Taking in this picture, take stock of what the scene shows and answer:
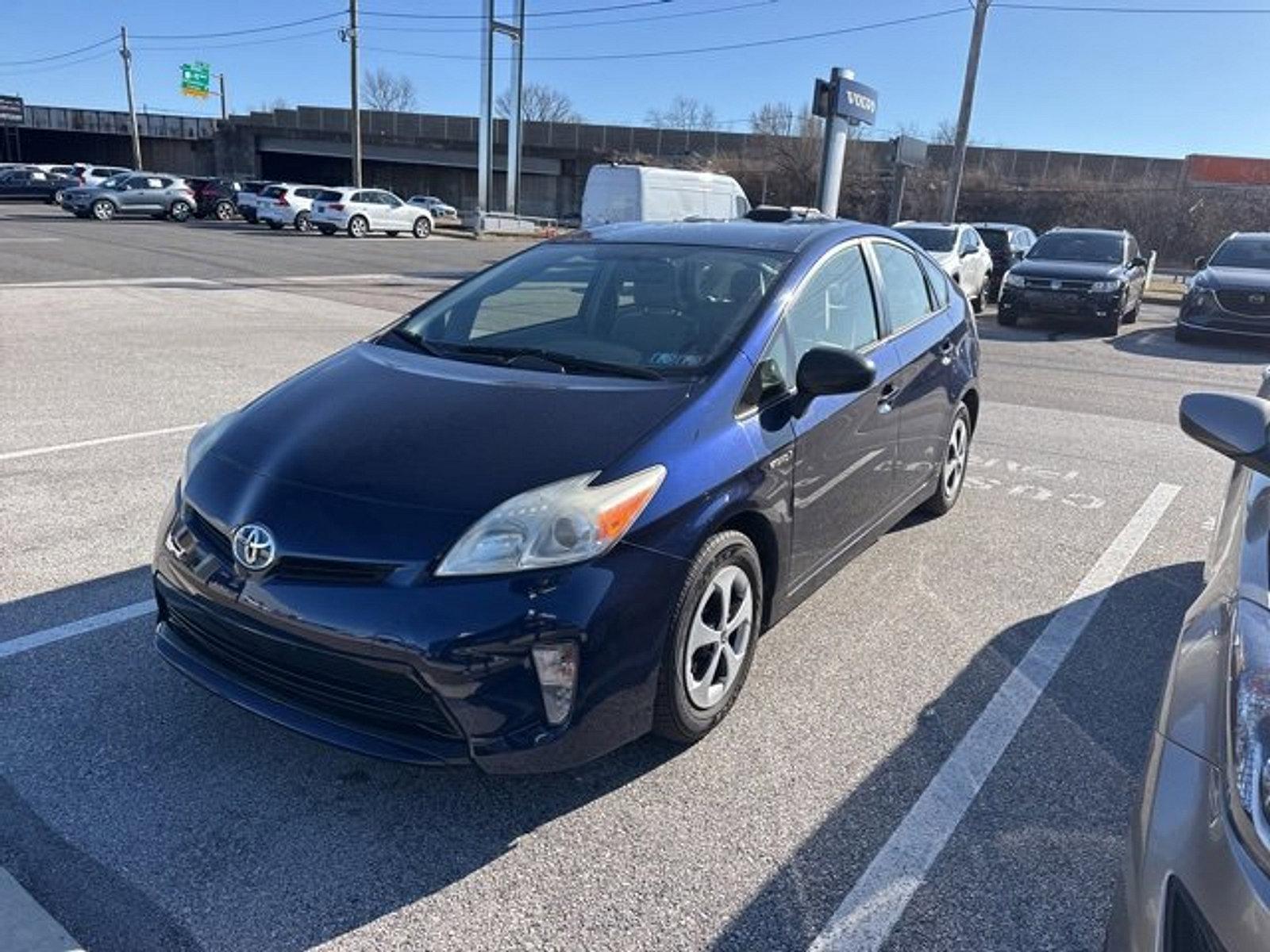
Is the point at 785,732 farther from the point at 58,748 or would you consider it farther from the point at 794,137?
the point at 794,137

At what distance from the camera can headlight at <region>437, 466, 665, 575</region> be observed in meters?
2.45

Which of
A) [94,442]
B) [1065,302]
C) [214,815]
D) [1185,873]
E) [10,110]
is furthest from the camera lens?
[10,110]

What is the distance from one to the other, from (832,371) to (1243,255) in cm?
1558

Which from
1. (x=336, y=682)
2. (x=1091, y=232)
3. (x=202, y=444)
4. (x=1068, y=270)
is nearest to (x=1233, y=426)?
(x=336, y=682)

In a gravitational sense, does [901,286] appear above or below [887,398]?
above

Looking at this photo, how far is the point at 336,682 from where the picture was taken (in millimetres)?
2496

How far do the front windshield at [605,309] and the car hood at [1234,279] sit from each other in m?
13.4

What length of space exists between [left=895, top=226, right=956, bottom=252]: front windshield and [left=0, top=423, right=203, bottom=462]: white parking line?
12.5 m

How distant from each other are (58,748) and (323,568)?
115 centimetres

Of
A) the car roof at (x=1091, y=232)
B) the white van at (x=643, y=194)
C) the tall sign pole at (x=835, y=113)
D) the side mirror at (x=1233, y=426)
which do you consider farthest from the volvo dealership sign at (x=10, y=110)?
the side mirror at (x=1233, y=426)

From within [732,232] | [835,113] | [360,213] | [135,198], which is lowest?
[135,198]

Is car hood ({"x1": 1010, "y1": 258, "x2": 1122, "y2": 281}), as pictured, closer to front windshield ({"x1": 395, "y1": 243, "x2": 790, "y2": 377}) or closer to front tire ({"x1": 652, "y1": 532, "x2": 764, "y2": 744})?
front windshield ({"x1": 395, "y1": 243, "x2": 790, "y2": 377})

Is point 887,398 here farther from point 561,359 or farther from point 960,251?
point 960,251

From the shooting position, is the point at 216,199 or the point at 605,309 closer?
the point at 605,309
